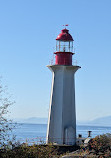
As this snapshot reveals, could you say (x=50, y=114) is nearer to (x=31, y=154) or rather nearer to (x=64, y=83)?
(x=64, y=83)

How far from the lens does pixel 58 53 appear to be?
31859 millimetres

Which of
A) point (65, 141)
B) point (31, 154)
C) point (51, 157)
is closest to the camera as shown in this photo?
point (31, 154)

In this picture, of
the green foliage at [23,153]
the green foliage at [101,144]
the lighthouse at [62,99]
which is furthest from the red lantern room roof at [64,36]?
the green foliage at [23,153]

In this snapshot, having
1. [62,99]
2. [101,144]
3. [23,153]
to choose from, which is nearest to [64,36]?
[62,99]

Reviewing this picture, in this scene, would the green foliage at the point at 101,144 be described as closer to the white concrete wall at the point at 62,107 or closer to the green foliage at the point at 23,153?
the green foliage at the point at 23,153

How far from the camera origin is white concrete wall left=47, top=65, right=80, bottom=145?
3086 cm

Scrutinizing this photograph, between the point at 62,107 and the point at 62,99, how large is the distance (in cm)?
66

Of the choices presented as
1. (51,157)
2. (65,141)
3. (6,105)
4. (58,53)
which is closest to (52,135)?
(65,141)

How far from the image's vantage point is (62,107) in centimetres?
3106

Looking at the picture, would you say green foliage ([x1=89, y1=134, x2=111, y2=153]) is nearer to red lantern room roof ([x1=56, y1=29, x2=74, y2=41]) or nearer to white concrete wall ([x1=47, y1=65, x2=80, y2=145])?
white concrete wall ([x1=47, y1=65, x2=80, y2=145])

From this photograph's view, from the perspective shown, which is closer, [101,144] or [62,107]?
[101,144]

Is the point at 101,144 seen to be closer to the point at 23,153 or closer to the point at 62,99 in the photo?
the point at 23,153

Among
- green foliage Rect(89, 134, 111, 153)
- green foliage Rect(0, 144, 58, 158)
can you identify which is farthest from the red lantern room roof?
green foliage Rect(0, 144, 58, 158)

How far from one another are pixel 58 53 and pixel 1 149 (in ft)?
52.7
